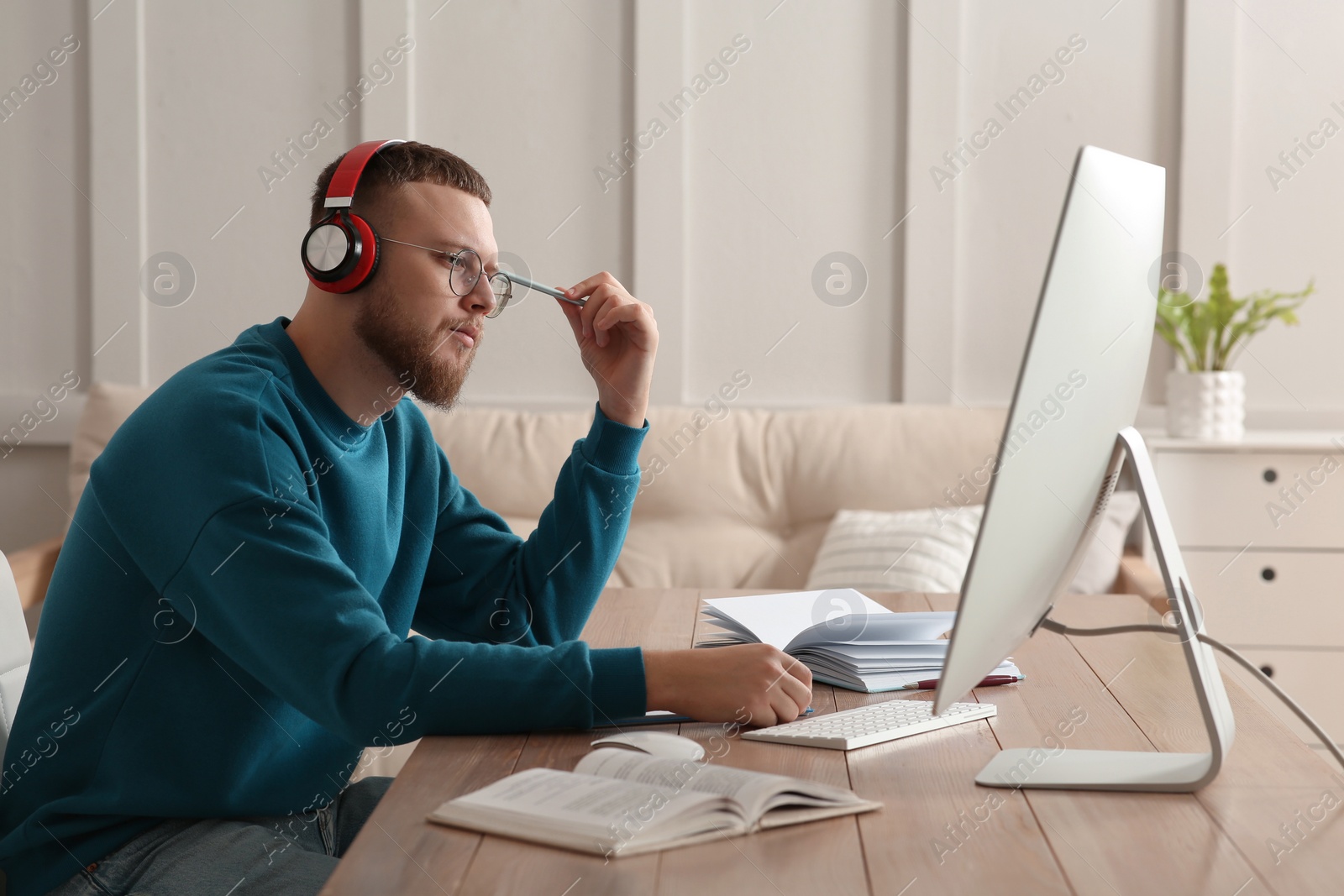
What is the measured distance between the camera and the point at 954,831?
2.46ft

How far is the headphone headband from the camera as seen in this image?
1176 millimetres

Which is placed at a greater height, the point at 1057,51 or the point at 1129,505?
the point at 1057,51

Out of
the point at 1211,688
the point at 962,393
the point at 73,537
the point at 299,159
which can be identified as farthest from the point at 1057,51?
the point at 73,537

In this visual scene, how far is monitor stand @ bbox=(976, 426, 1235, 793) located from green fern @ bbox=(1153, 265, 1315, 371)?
1962mm

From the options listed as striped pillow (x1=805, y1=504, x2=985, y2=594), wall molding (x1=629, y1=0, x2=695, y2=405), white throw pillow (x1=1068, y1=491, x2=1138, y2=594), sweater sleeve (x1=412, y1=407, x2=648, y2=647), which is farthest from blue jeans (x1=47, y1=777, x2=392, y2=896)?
wall molding (x1=629, y1=0, x2=695, y2=405)

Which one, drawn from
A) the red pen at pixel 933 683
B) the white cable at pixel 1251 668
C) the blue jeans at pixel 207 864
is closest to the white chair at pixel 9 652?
the blue jeans at pixel 207 864

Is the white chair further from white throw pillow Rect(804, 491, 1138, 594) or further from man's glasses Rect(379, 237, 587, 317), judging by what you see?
white throw pillow Rect(804, 491, 1138, 594)

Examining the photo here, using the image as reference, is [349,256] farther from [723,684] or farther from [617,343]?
[723,684]

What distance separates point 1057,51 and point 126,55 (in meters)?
2.53

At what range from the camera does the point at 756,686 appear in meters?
0.96

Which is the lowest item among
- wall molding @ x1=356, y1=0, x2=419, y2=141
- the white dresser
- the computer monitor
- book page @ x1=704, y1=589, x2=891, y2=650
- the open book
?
the white dresser

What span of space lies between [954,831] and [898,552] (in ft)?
5.44

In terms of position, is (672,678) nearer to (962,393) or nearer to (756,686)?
(756,686)

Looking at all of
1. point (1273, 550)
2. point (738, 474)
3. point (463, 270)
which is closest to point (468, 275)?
point (463, 270)
